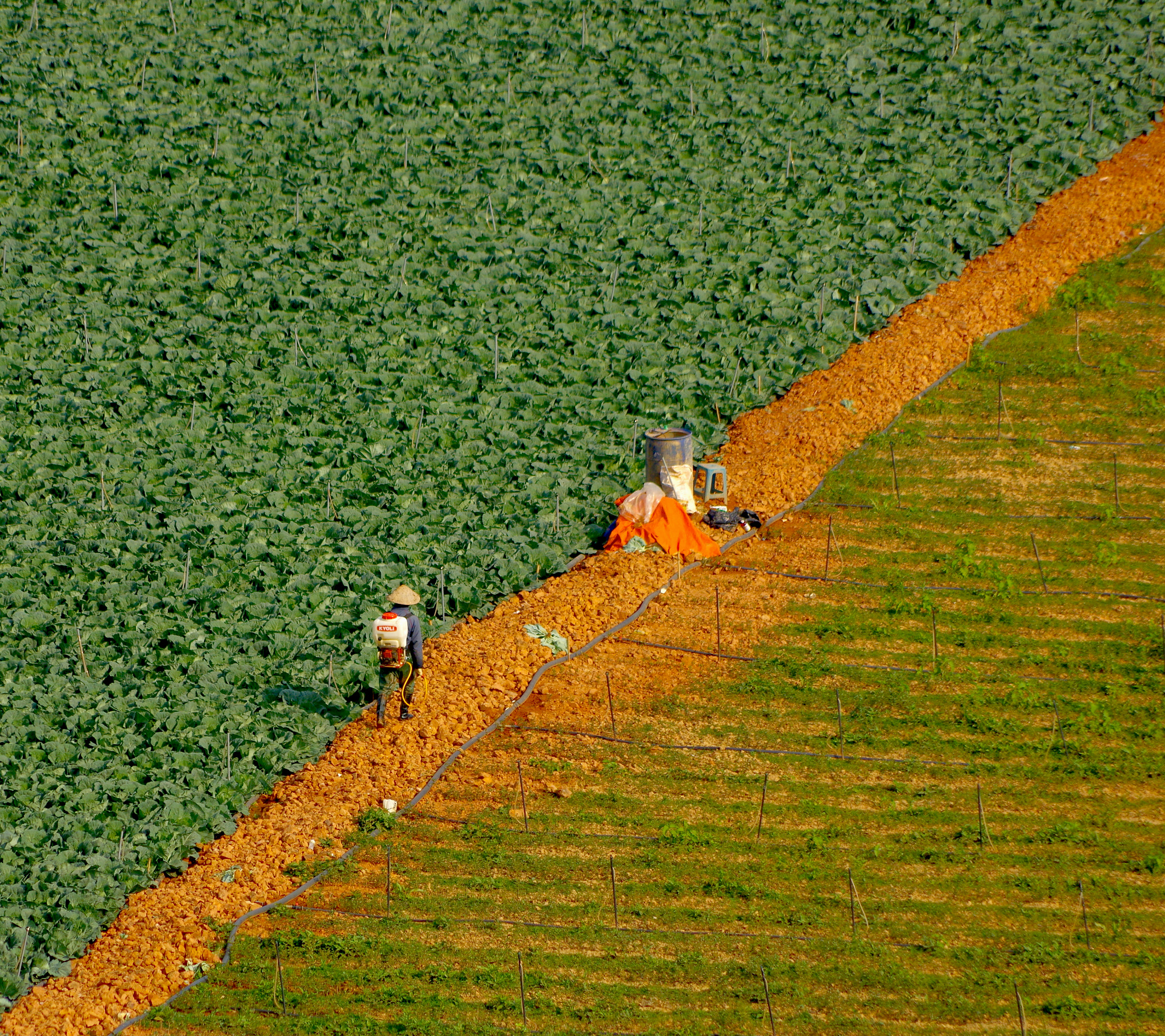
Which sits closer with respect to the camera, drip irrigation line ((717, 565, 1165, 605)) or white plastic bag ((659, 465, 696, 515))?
drip irrigation line ((717, 565, 1165, 605))

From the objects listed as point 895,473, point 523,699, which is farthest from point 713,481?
point 523,699

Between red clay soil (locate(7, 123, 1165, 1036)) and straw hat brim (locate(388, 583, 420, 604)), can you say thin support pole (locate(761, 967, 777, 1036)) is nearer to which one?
red clay soil (locate(7, 123, 1165, 1036))

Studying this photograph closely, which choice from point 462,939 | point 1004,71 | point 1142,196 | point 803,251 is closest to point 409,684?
point 462,939

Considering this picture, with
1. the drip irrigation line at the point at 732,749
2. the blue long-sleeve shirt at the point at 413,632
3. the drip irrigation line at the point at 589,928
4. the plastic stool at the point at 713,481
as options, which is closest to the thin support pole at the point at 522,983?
the drip irrigation line at the point at 589,928

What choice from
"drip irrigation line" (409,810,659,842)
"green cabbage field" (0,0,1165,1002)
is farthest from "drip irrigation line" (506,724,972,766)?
"green cabbage field" (0,0,1165,1002)

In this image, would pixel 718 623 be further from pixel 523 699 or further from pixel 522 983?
pixel 522 983

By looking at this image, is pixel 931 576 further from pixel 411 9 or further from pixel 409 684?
pixel 411 9
